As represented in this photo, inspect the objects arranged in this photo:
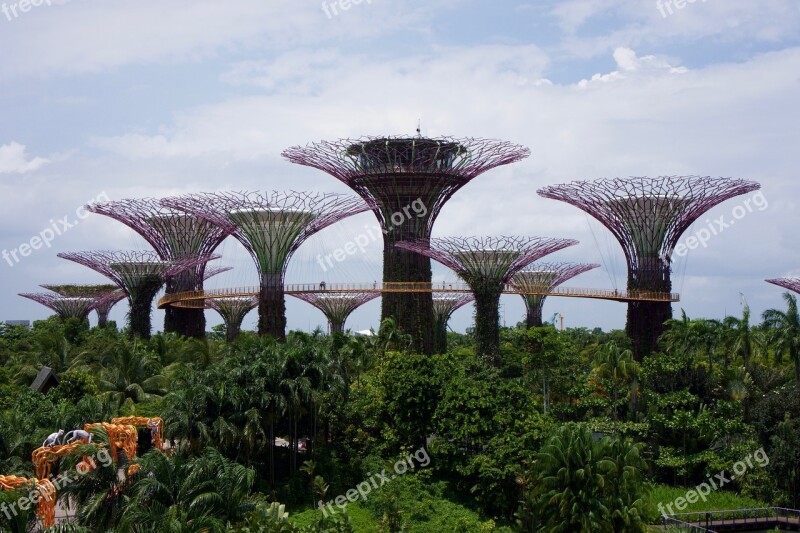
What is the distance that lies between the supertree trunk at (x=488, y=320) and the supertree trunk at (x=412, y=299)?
114 inches

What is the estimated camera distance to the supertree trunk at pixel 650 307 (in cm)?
4697

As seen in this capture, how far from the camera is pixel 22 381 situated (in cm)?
4019

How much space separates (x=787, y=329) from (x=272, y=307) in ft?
83.3

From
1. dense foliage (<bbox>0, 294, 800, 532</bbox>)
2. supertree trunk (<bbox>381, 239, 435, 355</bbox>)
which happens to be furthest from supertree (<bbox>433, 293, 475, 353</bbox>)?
dense foliage (<bbox>0, 294, 800, 532</bbox>)

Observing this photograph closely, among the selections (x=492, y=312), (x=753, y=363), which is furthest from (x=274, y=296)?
(x=753, y=363)

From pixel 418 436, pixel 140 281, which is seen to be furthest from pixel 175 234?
pixel 418 436

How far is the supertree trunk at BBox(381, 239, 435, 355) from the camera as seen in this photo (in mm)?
47906

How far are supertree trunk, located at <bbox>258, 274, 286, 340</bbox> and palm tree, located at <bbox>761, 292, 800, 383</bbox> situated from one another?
24.1 metres

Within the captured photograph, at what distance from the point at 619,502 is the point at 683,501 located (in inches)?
308

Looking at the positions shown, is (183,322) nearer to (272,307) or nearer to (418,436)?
(272,307)

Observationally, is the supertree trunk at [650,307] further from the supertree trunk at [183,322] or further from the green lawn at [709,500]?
the supertree trunk at [183,322]

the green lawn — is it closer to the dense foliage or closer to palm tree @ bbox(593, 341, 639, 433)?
the dense foliage

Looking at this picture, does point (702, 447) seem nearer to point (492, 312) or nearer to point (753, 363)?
point (753, 363)

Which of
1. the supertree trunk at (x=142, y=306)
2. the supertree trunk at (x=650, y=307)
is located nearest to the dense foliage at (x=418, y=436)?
the supertree trunk at (x=650, y=307)
